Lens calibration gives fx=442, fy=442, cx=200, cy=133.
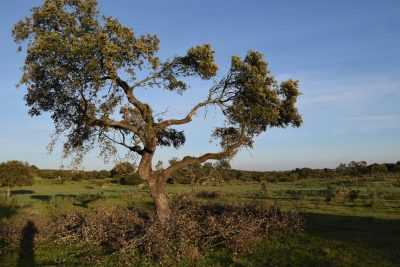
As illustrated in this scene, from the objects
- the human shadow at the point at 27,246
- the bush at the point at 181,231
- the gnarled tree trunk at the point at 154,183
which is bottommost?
the human shadow at the point at 27,246

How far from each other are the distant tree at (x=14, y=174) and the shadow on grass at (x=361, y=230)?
1379 inches

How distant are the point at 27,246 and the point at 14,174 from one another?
3167 cm

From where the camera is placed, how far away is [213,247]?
15141 millimetres

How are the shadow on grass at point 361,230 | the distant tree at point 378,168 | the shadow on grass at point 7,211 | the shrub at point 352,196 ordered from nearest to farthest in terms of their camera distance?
1. the shadow on grass at point 361,230
2. the shadow on grass at point 7,211
3. the shrub at point 352,196
4. the distant tree at point 378,168

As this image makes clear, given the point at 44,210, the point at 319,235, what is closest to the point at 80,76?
the point at 319,235

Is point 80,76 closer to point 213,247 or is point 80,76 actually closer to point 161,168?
point 161,168

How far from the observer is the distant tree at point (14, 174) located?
4672 centimetres

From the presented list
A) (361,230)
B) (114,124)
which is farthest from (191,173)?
(361,230)

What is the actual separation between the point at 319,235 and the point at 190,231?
4.91m

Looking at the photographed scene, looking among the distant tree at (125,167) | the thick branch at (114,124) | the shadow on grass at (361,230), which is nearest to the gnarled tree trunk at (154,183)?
the distant tree at (125,167)

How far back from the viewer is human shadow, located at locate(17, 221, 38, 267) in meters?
15.5

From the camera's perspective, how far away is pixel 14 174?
47.4m

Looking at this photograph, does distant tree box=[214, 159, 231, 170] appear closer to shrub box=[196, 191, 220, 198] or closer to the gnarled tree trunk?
the gnarled tree trunk

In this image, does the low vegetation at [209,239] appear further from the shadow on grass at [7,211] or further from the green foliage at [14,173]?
the green foliage at [14,173]
